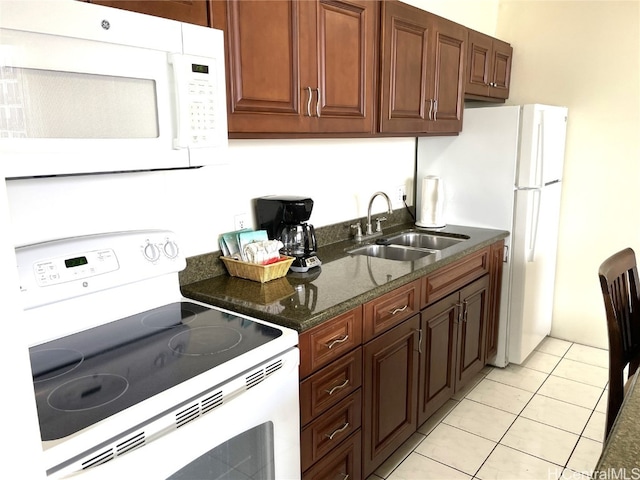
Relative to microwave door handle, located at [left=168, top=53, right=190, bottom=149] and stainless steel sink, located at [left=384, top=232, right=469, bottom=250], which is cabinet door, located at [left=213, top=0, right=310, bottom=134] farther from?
stainless steel sink, located at [left=384, top=232, right=469, bottom=250]

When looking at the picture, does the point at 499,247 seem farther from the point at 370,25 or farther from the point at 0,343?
the point at 0,343

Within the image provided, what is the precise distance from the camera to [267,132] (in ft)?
5.80

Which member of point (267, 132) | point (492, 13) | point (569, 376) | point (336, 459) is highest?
point (492, 13)

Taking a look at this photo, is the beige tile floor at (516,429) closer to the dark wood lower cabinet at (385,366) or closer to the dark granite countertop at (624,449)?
the dark wood lower cabinet at (385,366)

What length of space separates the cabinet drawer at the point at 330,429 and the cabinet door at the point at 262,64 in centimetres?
100

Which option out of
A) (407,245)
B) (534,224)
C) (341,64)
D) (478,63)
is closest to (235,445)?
(341,64)

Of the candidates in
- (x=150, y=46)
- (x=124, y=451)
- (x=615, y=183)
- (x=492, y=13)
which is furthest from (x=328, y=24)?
(x=615, y=183)

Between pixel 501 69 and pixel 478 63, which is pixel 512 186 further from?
pixel 501 69

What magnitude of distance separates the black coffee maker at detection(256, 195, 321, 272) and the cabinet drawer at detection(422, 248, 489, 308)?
509 millimetres

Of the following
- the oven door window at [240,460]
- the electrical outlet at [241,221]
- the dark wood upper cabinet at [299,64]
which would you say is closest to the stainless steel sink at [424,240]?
the dark wood upper cabinet at [299,64]

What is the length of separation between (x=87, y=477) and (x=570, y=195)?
3322mm

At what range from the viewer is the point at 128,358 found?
135 cm

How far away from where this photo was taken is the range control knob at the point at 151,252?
1662mm

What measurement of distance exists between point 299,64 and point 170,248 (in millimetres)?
800
